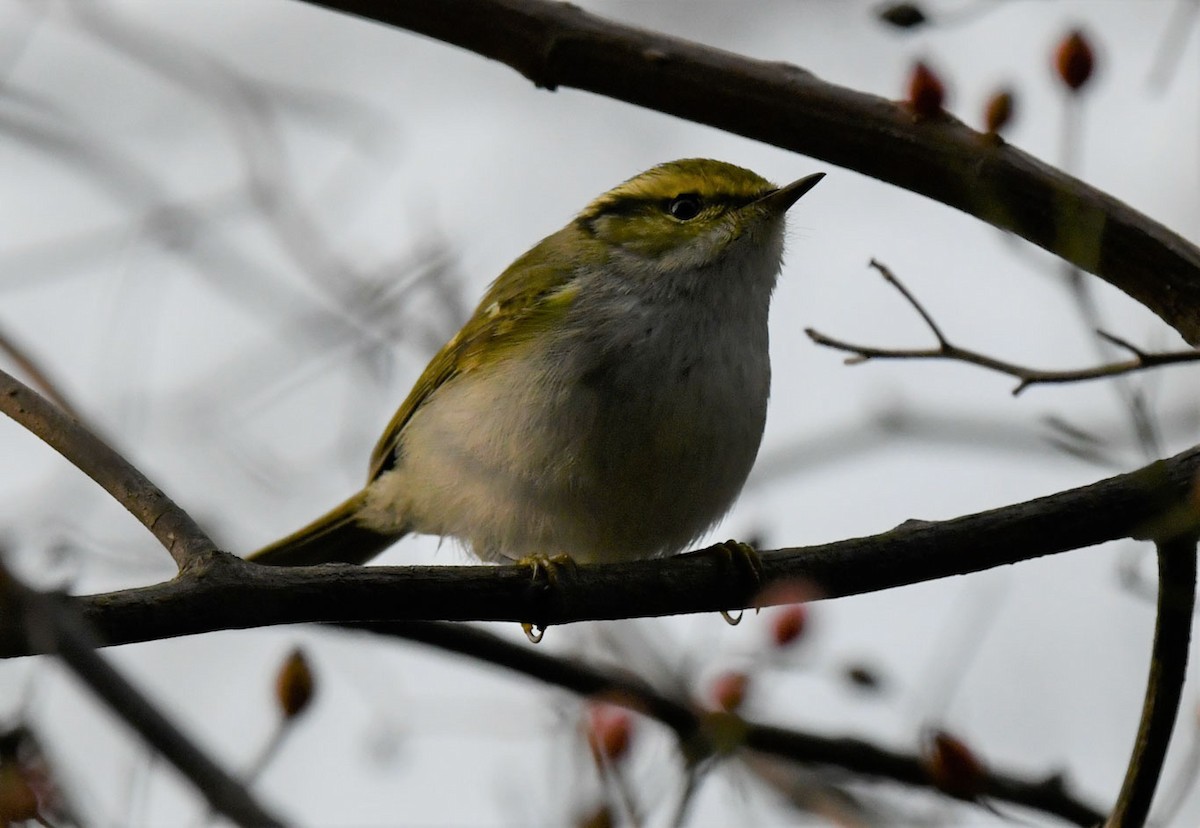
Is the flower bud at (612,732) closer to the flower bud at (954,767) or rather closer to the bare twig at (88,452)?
the flower bud at (954,767)

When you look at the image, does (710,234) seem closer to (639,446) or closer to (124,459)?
(639,446)

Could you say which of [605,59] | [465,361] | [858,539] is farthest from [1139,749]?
[465,361]

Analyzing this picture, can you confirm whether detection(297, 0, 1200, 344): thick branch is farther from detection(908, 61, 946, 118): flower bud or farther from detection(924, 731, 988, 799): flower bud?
detection(924, 731, 988, 799): flower bud

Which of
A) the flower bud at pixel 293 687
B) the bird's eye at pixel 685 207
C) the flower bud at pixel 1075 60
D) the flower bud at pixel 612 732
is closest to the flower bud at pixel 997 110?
the flower bud at pixel 1075 60

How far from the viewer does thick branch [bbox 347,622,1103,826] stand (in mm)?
4285

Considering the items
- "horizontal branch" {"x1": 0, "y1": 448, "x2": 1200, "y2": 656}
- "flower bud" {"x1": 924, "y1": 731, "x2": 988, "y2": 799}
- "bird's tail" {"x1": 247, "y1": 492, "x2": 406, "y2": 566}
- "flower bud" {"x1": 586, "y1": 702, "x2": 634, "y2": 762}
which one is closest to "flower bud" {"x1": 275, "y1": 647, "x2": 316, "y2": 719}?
"horizontal branch" {"x1": 0, "y1": 448, "x2": 1200, "y2": 656}

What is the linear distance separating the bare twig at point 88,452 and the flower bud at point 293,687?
1.53ft

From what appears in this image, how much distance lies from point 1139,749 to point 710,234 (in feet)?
8.31

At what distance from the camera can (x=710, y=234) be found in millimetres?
4992

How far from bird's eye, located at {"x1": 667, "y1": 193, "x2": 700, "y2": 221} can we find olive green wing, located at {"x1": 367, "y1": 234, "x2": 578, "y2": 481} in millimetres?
475

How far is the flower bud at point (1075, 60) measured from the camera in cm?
397

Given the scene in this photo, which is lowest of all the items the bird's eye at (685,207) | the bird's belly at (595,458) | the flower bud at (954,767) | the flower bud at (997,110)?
the flower bud at (954,767)

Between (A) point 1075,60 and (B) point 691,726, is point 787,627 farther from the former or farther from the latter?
(A) point 1075,60

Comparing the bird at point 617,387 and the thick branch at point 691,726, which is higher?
the bird at point 617,387
